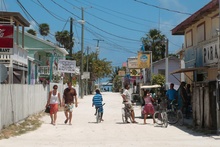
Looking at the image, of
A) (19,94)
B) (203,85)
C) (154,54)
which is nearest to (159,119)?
(203,85)

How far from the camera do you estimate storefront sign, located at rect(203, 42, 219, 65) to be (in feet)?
59.6

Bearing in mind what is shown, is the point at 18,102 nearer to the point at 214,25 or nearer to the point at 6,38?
the point at 6,38

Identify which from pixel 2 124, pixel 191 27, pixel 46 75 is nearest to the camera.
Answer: pixel 2 124

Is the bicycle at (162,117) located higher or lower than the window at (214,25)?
lower

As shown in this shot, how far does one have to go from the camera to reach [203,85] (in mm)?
15297

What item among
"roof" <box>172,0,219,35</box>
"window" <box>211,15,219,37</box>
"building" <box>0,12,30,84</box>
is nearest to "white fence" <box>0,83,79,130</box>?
"building" <box>0,12,30,84</box>

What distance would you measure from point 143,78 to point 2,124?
111 ft

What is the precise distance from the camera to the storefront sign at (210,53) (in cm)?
1817

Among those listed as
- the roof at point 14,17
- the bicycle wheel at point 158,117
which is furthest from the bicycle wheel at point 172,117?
the roof at point 14,17

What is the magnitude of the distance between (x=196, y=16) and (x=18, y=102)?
31.7 feet

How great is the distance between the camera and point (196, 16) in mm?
20422

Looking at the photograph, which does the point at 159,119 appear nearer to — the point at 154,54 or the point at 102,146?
the point at 102,146

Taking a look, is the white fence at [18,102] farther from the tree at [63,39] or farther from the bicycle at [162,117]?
the tree at [63,39]

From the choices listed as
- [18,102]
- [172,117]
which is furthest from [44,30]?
[172,117]
